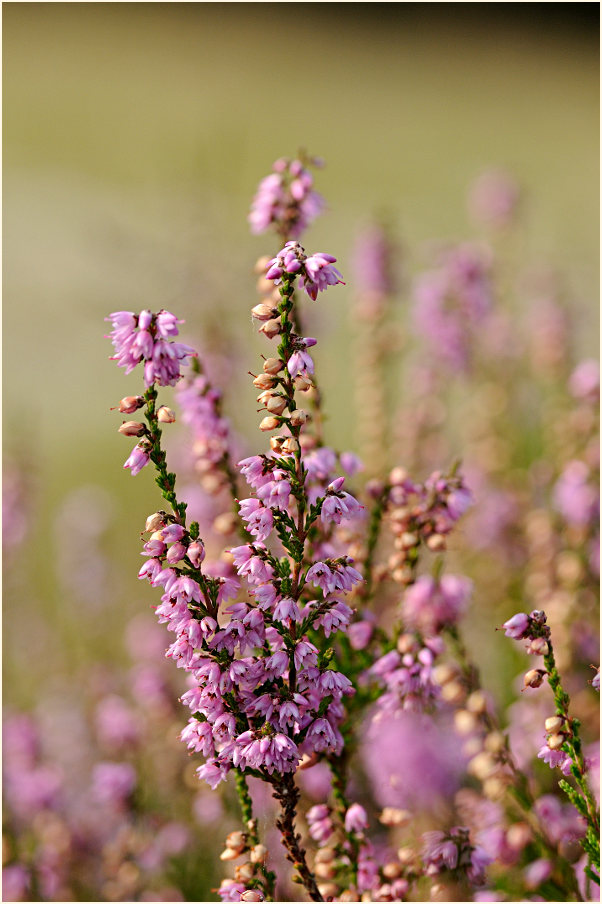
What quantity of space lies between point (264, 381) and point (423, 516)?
2.82ft

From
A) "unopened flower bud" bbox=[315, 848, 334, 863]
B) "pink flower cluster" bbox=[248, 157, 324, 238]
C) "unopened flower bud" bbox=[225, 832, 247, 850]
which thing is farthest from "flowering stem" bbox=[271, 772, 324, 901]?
"pink flower cluster" bbox=[248, 157, 324, 238]

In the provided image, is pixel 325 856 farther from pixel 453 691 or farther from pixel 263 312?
pixel 263 312

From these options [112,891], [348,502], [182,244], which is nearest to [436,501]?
[348,502]

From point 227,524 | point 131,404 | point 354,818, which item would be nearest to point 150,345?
point 131,404

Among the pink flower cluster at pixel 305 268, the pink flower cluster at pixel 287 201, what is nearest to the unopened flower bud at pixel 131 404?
the pink flower cluster at pixel 305 268

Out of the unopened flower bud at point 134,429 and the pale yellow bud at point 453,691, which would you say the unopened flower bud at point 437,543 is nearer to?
the pale yellow bud at point 453,691

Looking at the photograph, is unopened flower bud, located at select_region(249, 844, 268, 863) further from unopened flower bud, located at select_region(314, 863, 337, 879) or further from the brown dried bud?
the brown dried bud

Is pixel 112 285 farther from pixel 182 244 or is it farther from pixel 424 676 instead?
pixel 424 676

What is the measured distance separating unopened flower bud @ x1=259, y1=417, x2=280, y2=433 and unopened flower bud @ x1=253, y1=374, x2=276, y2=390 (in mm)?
66

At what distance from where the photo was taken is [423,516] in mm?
2365

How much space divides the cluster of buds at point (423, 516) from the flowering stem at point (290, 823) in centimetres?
73

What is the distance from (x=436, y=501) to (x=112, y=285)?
466 cm

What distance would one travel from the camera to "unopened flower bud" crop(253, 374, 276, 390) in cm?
168

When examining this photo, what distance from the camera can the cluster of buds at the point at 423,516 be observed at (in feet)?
7.63
